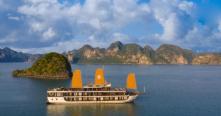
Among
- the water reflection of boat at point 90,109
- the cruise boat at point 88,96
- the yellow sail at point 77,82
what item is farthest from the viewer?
the yellow sail at point 77,82

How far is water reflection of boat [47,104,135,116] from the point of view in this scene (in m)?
99.4

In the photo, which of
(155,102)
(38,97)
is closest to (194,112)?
(155,102)

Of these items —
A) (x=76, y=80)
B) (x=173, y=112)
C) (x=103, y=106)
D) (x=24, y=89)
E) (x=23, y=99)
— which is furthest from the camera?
(x=24, y=89)

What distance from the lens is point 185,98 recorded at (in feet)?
423

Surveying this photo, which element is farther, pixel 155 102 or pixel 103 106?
pixel 155 102

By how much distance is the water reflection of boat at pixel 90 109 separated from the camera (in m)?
99.4

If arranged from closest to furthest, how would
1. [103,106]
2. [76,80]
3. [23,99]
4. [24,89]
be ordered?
[103,106]
[76,80]
[23,99]
[24,89]

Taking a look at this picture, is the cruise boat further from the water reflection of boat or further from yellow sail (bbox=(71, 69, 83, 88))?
yellow sail (bbox=(71, 69, 83, 88))

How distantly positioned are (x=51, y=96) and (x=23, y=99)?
55.8ft

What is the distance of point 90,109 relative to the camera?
343 ft

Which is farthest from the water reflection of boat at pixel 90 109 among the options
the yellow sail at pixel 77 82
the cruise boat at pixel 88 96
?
the yellow sail at pixel 77 82

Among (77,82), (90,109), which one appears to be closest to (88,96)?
(77,82)

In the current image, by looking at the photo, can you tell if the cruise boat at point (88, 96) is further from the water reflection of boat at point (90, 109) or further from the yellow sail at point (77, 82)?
the yellow sail at point (77, 82)

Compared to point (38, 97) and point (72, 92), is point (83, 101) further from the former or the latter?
point (38, 97)
